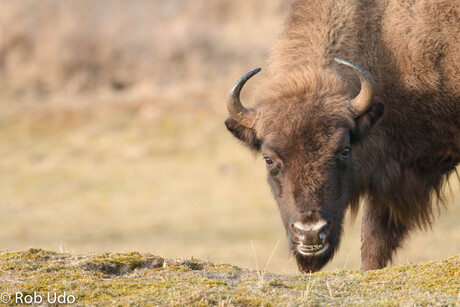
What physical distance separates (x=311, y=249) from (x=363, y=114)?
74.8 inches

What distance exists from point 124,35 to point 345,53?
3363 centimetres

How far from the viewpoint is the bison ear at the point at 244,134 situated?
8.76 m

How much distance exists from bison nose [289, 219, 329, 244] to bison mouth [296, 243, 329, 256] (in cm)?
4

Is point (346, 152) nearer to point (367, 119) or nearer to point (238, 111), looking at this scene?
point (367, 119)

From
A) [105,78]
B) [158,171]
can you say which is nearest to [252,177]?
[158,171]

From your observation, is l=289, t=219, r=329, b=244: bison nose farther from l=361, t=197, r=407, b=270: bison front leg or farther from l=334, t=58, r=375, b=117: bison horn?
l=361, t=197, r=407, b=270: bison front leg

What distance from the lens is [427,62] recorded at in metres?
9.17

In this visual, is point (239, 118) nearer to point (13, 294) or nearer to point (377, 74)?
point (377, 74)

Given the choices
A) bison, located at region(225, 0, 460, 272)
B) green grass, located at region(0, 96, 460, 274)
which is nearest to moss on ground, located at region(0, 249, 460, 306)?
bison, located at region(225, 0, 460, 272)

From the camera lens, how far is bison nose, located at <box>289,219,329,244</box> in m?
7.38

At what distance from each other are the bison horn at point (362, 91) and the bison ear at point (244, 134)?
1.17m

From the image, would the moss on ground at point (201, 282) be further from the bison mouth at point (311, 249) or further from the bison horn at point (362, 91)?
the bison horn at point (362, 91)

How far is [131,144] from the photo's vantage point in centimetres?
2941

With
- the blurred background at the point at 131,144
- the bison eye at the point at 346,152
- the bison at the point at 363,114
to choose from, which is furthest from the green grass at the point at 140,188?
the bison eye at the point at 346,152
